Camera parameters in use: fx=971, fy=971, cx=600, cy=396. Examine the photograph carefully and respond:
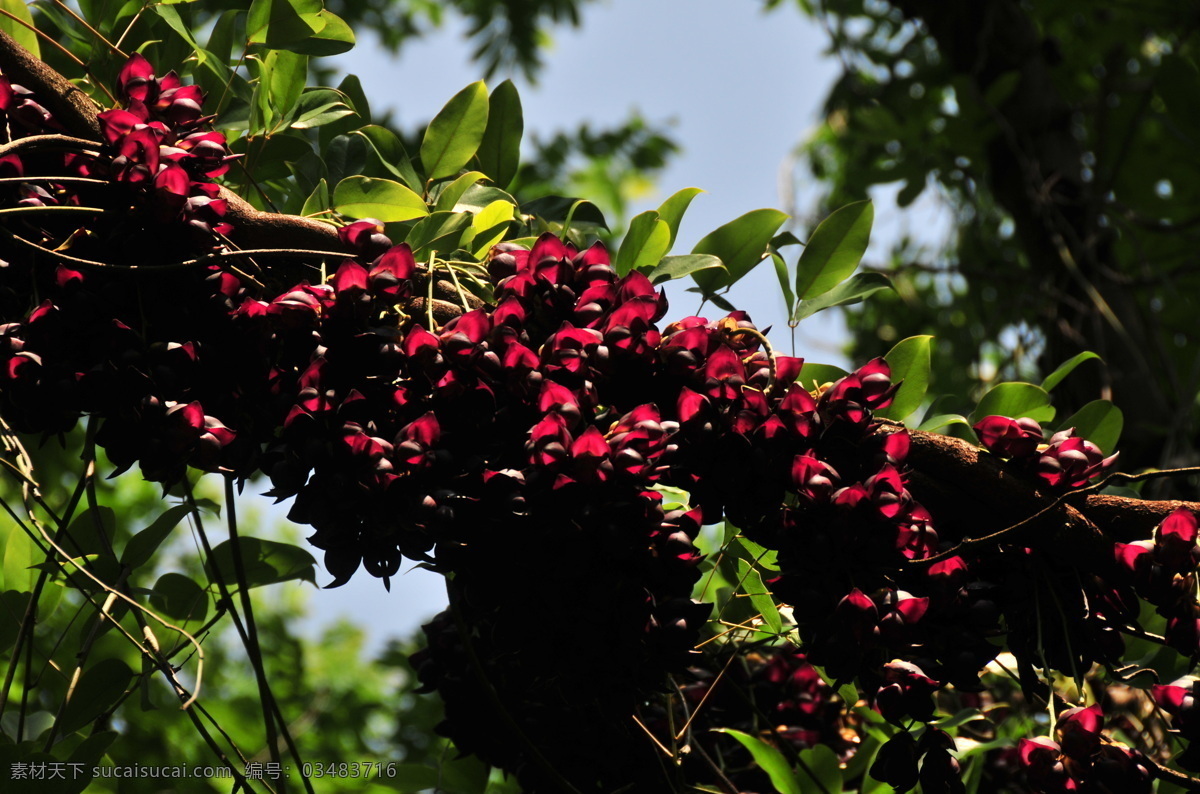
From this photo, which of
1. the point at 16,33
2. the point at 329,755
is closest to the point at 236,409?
the point at 16,33

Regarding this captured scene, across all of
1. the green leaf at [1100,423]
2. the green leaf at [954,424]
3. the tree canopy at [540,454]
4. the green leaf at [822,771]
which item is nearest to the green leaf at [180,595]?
the tree canopy at [540,454]

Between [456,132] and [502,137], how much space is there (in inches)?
3.0

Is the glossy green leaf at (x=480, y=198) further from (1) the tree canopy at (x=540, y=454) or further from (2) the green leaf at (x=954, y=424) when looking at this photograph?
(2) the green leaf at (x=954, y=424)

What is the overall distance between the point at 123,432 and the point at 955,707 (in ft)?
4.12

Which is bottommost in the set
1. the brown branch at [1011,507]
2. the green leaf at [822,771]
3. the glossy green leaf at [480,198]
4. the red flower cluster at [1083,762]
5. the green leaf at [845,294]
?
the red flower cluster at [1083,762]

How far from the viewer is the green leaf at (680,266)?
3.05ft

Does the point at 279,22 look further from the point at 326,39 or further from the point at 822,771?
the point at 822,771

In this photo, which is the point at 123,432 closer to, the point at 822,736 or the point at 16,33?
the point at 16,33

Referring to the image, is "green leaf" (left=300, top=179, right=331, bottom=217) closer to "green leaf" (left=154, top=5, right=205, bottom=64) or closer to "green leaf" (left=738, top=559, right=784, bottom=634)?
"green leaf" (left=154, top=5, right=205, bottom=64)

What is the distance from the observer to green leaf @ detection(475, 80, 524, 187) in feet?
3.46

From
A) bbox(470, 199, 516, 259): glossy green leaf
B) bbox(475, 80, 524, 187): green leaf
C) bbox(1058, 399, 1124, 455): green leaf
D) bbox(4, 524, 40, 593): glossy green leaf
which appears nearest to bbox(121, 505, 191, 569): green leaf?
bbox(4, 524, 40, 593): glossy green leaf

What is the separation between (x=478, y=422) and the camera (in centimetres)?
72

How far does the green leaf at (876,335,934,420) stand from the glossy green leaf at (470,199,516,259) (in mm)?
393

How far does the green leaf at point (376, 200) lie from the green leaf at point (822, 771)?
0.67 metres
